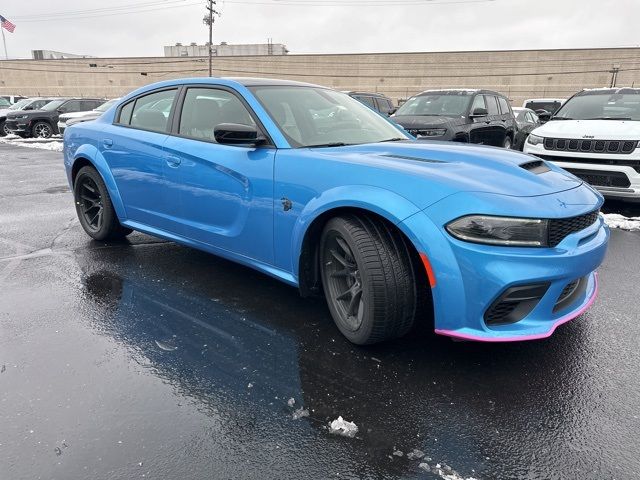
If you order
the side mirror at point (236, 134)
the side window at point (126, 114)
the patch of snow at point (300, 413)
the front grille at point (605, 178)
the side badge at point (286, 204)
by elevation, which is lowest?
the patch of snow at point (300, 413)

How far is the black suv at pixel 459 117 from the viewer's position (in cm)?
892

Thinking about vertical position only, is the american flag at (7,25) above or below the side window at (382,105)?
above

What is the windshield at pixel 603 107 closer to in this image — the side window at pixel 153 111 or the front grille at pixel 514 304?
the front grille at pixel 514 304

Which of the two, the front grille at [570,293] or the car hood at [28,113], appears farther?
the car hood at [28,113]

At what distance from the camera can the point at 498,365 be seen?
2.71 meters

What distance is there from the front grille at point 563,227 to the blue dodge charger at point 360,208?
0.01 metres

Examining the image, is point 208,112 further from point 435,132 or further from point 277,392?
point 435,132

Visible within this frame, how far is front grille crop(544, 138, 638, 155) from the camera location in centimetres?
593

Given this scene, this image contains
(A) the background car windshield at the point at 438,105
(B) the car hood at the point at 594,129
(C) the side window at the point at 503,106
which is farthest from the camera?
(C) the side window at the point at 503,106

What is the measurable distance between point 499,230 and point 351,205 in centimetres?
79

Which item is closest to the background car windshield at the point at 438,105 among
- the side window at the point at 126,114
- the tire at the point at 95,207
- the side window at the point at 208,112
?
the side window at the point at 126,114

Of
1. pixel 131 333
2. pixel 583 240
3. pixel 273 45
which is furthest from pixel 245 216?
pixel 273 45

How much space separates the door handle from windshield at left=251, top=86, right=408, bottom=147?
2.56 ft

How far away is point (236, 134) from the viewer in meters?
3.07
